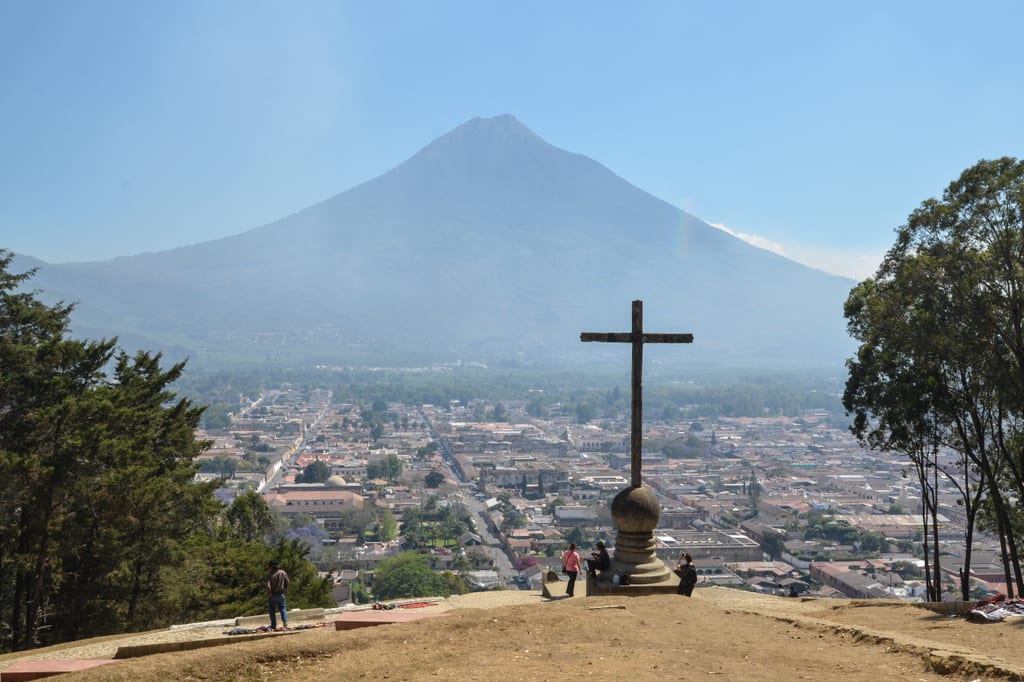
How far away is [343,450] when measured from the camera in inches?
3757

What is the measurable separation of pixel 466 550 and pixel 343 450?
51321mm

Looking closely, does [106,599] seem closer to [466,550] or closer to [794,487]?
[466,550]

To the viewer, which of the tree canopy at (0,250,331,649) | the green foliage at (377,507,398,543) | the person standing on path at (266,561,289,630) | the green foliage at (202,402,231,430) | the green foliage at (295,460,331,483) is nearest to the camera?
the person standing on path at (266,561,289,630)

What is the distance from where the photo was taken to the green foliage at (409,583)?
31.7 m

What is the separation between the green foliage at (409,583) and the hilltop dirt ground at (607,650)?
2286 centimetres

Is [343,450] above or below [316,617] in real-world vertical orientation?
below

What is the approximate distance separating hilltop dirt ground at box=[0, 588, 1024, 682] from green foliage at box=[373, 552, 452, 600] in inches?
900

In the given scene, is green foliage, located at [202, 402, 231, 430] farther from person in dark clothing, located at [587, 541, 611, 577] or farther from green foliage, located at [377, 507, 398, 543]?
person in dark clothing, located at [587, 541, 611, 577]

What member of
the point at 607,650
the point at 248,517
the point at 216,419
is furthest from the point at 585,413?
the point at 607,650

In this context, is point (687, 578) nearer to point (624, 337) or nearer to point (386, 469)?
point (624, 337)

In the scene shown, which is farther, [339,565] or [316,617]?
[339,565]

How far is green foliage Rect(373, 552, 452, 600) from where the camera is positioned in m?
31.7

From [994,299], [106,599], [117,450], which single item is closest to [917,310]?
[994,299]

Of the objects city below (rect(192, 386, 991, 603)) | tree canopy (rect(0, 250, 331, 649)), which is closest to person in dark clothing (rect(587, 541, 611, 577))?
city below (rect(192, 386, 991, 603))
